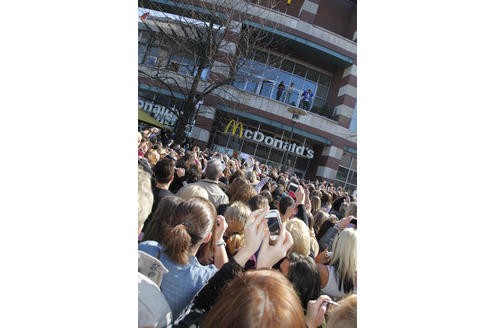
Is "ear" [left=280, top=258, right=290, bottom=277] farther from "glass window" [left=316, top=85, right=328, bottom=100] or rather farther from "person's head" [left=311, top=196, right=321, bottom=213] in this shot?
"glass window" [left=316, top=85, right=328, bottom=100]

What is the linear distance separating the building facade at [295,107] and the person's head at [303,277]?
308 inches

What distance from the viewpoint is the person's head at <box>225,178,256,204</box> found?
221 centimetres

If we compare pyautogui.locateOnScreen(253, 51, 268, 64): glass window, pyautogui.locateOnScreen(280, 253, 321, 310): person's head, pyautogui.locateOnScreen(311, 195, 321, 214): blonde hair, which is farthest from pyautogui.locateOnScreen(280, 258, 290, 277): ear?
pyautogui.locateOnScreen(253, 51, 268, 64): glass window

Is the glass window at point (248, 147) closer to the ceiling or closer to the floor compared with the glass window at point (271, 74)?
closer to the floor

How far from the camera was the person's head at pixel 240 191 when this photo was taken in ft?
7.24

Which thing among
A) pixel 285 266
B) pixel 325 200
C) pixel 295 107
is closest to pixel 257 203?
pixel 285 266

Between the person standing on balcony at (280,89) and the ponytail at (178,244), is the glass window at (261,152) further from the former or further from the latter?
the ponytail at (178,244)

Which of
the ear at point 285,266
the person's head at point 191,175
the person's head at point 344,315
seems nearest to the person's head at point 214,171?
the person's head at point 191,175

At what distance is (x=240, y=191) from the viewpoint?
225 centimetres

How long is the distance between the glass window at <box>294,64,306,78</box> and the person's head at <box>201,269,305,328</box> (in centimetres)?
1016

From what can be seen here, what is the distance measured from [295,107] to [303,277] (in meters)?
8.41

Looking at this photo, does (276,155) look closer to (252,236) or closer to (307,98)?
(307,98)
